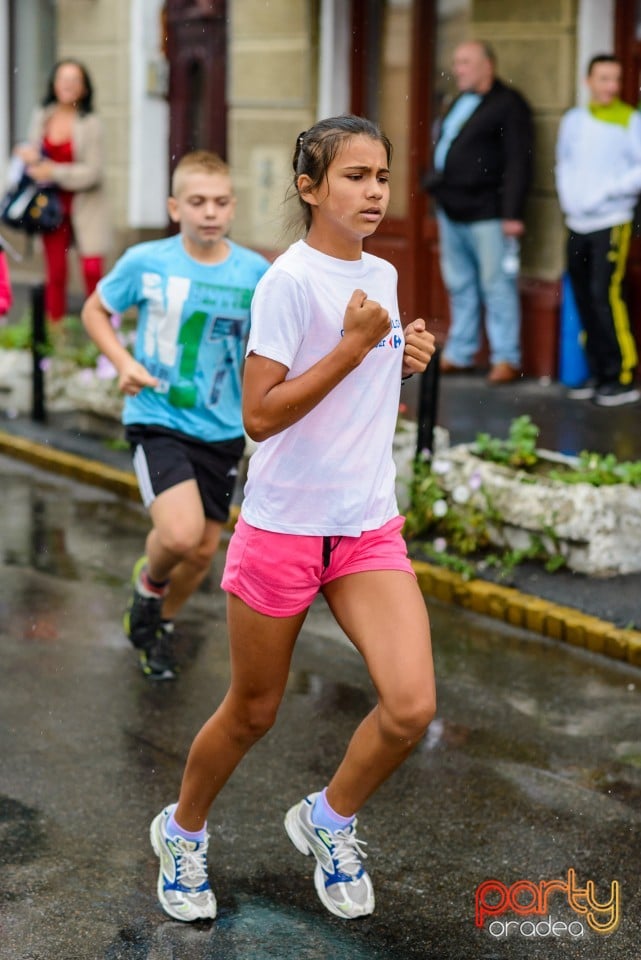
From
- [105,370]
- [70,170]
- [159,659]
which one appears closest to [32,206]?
[70,170]

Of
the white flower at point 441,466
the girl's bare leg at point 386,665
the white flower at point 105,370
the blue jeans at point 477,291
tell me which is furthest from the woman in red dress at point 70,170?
the girl's bare leg at point 386,665

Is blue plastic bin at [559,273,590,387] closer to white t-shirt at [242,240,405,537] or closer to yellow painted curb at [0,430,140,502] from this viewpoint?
yellow painted curb at [0,430,140,502]

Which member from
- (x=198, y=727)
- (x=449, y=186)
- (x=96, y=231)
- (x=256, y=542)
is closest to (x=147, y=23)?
(x=96, y=231)

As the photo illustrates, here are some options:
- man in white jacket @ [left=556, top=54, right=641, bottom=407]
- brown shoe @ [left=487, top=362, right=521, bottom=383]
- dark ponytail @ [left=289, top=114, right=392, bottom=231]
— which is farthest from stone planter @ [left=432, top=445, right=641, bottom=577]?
brown shoe @ [left=487, top=362, right=521, bottom=383]

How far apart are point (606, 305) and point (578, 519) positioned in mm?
4128

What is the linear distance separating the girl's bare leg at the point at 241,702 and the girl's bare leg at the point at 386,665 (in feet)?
0.52

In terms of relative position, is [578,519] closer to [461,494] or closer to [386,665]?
[461,494]

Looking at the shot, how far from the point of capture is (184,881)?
180 inches

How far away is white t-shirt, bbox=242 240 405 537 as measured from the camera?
13.7 ft

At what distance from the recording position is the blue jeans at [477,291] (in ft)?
40.9

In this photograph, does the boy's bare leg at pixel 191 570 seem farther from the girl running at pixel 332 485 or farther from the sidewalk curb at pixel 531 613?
the girl running at pixel 332 485

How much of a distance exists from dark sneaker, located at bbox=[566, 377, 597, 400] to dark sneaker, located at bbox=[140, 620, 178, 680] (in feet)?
18.4

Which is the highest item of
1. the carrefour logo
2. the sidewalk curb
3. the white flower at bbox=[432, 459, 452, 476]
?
the carrefour logo

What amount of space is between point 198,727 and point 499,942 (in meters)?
1.90
